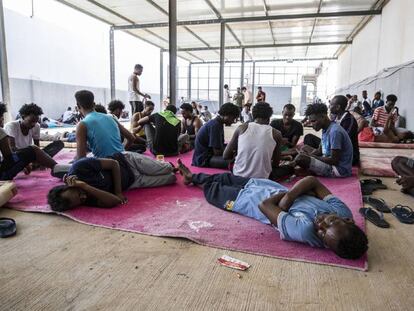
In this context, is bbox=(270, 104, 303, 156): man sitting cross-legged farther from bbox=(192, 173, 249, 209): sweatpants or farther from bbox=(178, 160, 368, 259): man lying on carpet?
bbox=(178, 160, 368, 259): man lying on carpet

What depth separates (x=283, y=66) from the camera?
24984mm

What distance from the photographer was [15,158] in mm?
3406

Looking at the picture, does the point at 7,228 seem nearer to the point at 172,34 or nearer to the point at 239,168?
the point at 239,168

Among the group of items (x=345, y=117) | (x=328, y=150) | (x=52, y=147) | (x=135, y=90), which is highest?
(x=135, y=90)

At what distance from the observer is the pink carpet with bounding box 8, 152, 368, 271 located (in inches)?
78.4

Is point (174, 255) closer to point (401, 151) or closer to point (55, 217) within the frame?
point (55, 217)

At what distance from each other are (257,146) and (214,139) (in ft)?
3.40

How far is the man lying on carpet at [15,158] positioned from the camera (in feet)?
10.6

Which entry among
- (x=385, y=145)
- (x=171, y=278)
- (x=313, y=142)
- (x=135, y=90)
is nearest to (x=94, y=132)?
(x=171, y=278)

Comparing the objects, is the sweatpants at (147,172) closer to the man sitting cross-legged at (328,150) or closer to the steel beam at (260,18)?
the man sitting cross-legged at (328,150)

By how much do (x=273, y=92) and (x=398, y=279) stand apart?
25.1 metres

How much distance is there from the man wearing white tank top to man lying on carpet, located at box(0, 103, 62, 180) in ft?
6.74

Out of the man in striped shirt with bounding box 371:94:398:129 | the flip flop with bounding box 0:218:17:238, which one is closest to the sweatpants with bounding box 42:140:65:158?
the flip flop with bounding box 0:218:17:238

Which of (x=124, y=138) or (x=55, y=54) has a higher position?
(x=55, y=54)
